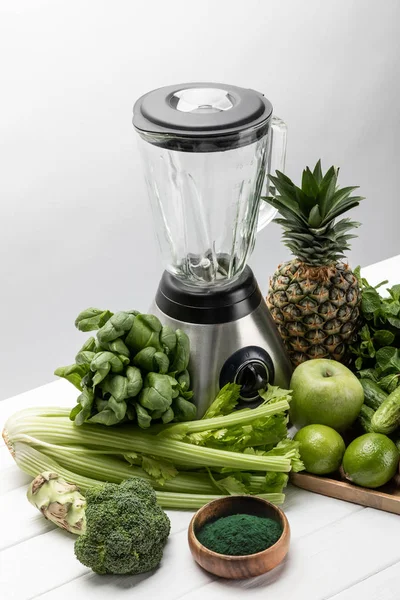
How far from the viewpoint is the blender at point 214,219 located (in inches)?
57.0

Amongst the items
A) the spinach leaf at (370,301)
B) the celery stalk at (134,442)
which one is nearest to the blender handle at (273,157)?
the spinach leaf at (370,301)

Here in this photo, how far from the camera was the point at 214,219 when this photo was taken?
1613 mm

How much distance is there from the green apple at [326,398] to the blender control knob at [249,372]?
0.06 meters

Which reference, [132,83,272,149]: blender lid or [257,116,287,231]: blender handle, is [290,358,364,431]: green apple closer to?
[257,116,287,231]: blender handle

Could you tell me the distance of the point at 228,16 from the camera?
304cm

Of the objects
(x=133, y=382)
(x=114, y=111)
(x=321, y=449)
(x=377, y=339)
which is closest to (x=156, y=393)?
(x=133, y=382)

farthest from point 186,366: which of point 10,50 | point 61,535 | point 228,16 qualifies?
point 228,16

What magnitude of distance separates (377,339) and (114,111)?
65.2 inches

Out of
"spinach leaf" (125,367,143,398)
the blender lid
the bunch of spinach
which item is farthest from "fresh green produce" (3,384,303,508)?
the blender lid

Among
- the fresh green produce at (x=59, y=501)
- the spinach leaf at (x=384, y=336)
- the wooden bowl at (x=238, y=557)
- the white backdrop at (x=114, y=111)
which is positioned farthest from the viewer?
the white backdrop at (x=114, y=111)

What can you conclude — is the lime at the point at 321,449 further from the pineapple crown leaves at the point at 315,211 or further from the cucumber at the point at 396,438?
the pineapple crown leaves at the point at 315,211

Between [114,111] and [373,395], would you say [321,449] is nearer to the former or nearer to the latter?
[373,395]

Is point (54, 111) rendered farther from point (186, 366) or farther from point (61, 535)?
point (61, 535)

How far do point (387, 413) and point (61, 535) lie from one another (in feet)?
1.97
